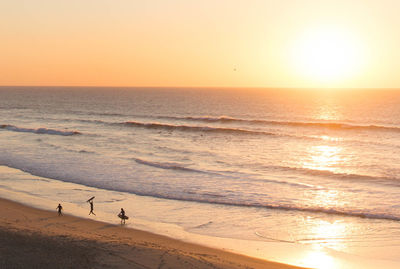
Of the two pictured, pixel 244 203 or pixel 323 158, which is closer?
pixel 244 203

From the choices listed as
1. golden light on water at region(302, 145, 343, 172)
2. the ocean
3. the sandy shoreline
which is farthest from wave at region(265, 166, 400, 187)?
the sandy shoreline

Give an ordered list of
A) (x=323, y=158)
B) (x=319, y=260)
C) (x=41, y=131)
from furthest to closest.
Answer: (x=41, y=131), (x=323, y=158), (x=319, y=260)

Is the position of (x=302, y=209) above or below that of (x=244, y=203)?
above

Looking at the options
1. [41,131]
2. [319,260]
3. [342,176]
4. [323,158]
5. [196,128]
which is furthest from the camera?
[196,128]

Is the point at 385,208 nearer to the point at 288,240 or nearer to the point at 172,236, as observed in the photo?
the point at 288,240

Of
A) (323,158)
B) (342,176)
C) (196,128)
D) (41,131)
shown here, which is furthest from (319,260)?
(41,131)

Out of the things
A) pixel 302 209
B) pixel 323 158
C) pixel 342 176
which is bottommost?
pixel 302 209

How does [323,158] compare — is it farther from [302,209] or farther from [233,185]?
[302,209]

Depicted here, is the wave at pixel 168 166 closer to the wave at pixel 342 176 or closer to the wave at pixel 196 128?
the wave at pixel 342 176

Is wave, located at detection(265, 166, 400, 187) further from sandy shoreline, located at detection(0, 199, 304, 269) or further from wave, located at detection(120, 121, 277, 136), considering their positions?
wave, located at detection(120, 121, 277, 136)

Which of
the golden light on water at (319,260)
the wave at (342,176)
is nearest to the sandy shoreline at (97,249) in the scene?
the golden light on water at (319,260)

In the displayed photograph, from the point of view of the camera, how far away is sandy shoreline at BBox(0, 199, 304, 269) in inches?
506

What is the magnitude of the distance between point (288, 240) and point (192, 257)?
15.3 feet

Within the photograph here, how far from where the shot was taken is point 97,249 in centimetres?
1399
